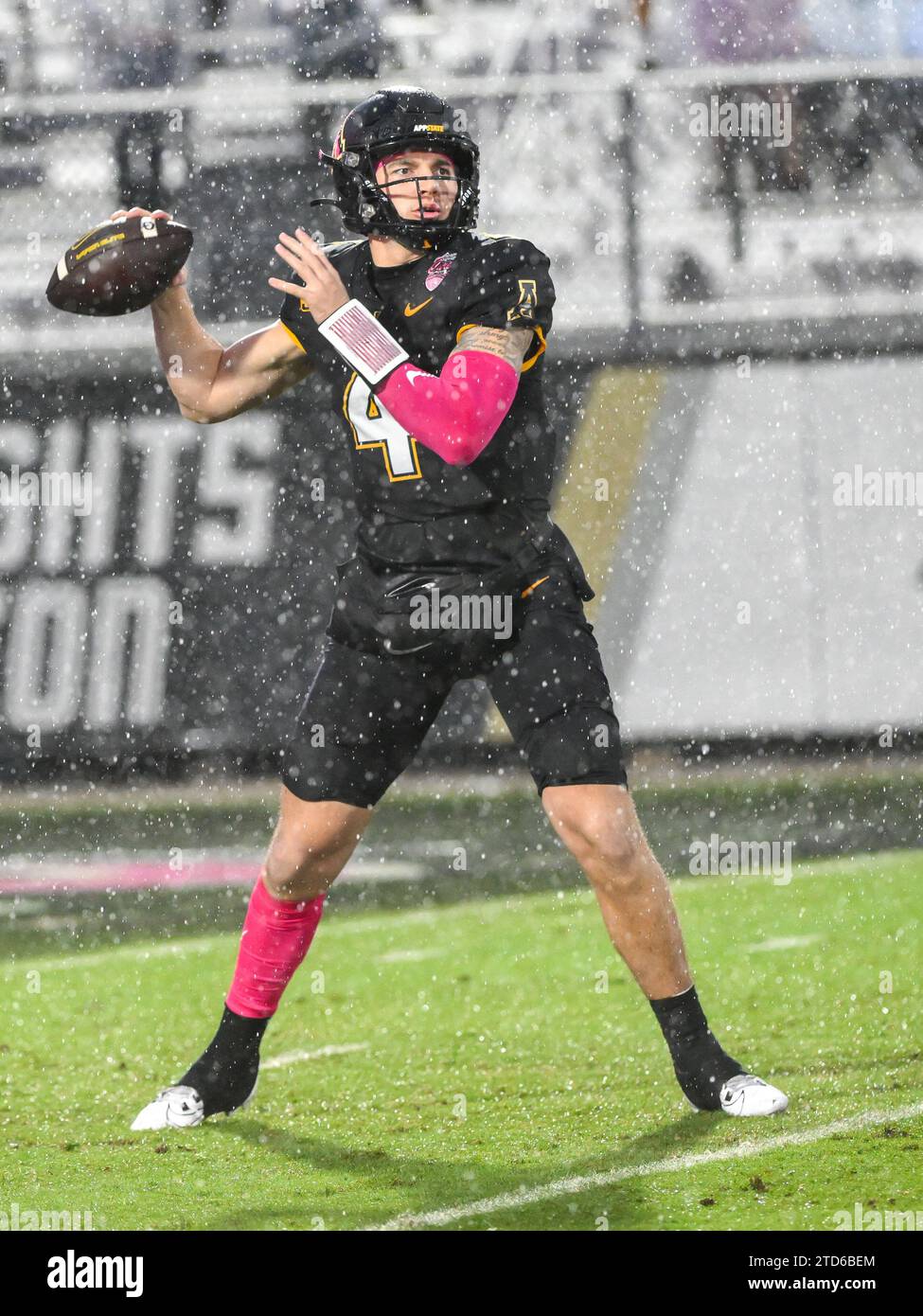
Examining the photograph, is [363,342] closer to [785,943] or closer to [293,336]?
[293,336]

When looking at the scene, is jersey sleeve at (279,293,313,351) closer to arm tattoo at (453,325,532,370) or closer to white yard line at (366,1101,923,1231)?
arm tattoo at (453,325,532,370)

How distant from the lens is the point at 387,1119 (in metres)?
4.07

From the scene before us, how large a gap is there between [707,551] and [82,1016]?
16.7 feet

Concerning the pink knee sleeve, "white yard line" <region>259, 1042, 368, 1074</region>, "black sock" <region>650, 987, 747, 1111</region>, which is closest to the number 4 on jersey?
the pink knee sleeve

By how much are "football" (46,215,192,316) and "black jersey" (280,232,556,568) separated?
1.38 feet

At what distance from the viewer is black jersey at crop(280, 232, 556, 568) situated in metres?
3.72

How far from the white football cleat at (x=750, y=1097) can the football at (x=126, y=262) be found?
2.01m

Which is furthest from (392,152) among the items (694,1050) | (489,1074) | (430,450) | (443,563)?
(489,1074)

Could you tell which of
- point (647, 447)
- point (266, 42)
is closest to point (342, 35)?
point (266, 42)

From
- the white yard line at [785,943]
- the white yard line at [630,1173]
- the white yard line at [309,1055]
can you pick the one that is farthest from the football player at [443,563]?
the white yard line at [785,943]

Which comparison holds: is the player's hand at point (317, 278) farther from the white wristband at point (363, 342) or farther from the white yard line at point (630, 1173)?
the white yard line at point (630, 1173)

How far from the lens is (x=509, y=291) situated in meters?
3.66

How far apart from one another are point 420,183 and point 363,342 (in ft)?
1.32
